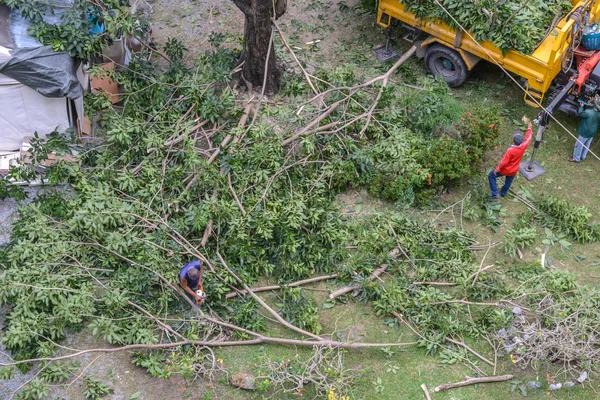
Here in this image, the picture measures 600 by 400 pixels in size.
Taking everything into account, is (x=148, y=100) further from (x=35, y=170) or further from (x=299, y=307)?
(x=299, y=307)

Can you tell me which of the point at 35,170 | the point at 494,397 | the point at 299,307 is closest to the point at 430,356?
the point at 494,397

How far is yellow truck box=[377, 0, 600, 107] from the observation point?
30.7 feet

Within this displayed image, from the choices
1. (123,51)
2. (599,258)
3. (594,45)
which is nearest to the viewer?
(599,258)

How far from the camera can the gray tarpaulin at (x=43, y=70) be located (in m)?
8.62

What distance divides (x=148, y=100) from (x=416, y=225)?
448 cm

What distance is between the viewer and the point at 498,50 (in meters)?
9.71

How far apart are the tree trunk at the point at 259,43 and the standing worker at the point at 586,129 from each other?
466 cm

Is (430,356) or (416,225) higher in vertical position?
(416,225)

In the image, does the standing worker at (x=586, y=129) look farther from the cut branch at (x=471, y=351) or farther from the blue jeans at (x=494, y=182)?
the cut branch at (x=471, y=351)

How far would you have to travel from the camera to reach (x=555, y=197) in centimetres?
889

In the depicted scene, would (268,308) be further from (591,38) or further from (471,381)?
(591,38)

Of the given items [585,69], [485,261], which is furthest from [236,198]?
[585,69]

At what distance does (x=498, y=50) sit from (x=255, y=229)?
15.7 ft

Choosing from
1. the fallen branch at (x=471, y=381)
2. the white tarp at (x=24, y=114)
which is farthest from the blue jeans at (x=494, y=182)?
the white tarp at (x=24, y=114)
